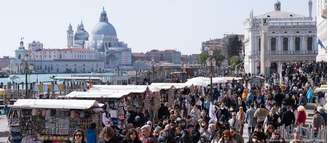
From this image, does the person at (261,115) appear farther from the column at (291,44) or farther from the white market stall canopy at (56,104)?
the column at (291,44)

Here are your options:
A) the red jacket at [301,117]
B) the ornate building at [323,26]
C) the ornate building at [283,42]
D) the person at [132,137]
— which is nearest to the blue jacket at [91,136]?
the person at [132,137]

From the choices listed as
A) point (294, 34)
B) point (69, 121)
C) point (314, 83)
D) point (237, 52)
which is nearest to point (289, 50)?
point (294, 34)

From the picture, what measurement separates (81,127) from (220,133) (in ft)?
13.8

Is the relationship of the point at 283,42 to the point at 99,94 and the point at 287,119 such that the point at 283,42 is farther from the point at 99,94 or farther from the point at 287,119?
the point at 287,119

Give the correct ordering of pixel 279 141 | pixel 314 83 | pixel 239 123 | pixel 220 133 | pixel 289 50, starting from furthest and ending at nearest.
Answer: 1. pixel 289 50
2. pixel 314 83
3. pixel 239 123
4. pixel 220 133
5. pixel 279 141

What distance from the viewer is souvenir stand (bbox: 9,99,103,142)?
50.0 ft

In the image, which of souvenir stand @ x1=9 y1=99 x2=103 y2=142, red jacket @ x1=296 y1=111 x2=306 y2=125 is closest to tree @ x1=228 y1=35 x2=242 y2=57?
souvenir stand @ x1=9 y1=99 x2=103 y2=142

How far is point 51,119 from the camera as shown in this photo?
15.4m

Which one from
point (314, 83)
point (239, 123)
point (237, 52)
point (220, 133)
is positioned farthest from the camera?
point (237, 52)

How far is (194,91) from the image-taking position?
27.8 metres

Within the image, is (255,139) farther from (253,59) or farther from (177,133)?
(253,59)

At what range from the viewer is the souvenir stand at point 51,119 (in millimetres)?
15242

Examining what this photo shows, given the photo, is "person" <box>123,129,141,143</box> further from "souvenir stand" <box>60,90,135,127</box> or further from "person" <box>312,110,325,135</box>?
"souvenir stand" <box>60,90,135,127</box>

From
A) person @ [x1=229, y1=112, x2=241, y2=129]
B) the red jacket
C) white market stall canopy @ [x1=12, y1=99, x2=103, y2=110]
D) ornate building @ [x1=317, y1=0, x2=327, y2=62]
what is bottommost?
person @ [x1=229, y1=112, x2=241, y2=129]
